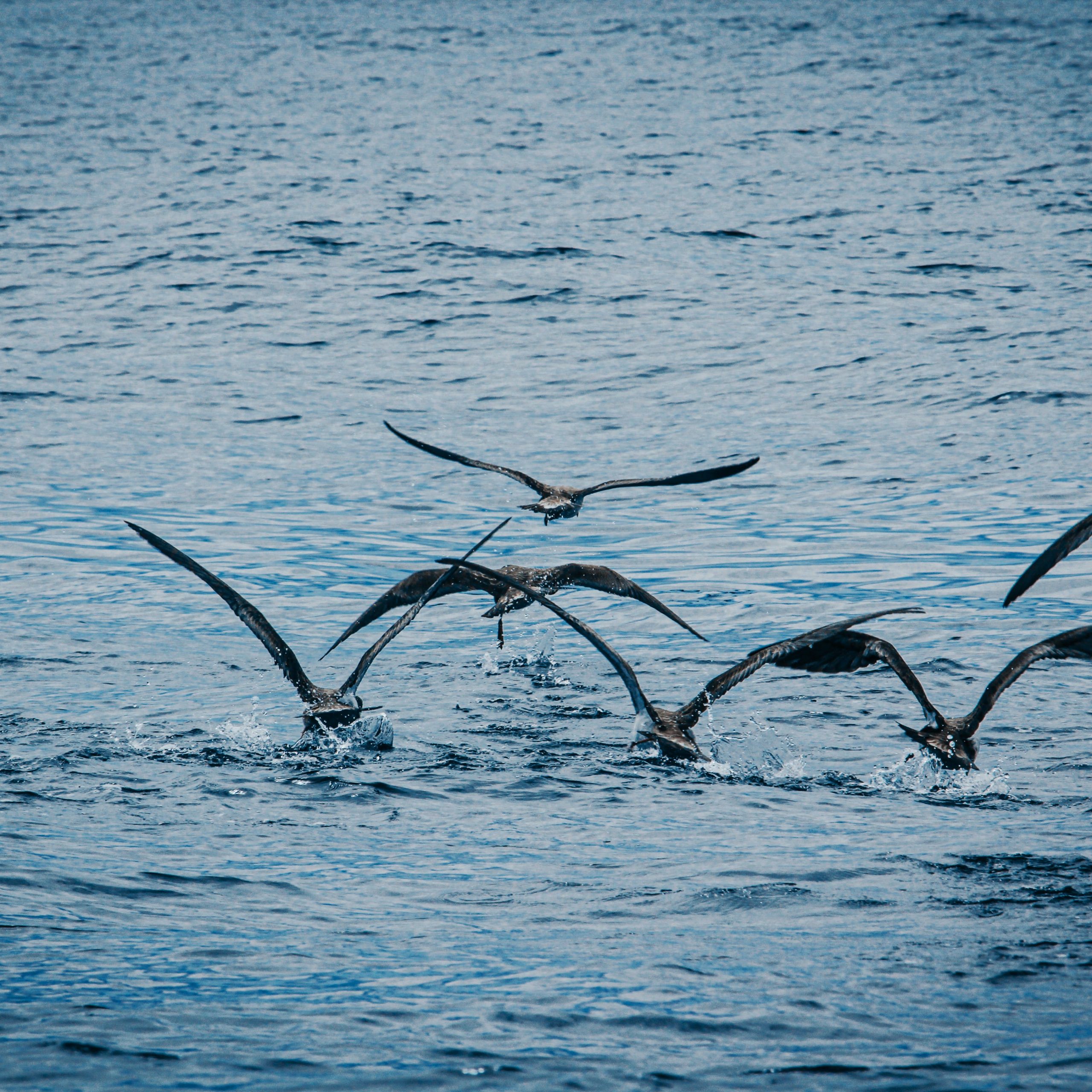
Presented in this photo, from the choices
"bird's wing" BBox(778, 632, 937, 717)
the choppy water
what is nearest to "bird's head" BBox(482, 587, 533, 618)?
the choppy water

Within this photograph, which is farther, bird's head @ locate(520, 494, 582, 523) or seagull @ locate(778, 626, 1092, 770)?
bird's head @ locate(520, 494, 582, 523)

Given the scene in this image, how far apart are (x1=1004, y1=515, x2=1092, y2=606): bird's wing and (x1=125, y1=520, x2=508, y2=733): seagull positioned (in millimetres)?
3604

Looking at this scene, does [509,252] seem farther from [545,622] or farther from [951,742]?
[951,742]

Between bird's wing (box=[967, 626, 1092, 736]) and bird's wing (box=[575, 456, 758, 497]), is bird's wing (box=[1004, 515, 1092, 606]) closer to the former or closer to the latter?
bird's wing (box=[967, 626, 1092, 736])

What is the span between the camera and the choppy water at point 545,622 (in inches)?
253

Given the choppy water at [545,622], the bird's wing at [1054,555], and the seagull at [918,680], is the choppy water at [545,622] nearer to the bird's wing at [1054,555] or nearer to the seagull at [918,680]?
the seagull at [918,680]

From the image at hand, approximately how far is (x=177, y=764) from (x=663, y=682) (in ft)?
14.7

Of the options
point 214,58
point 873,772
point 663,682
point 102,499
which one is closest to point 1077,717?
point 873,772

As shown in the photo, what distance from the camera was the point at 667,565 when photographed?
16.4 meters

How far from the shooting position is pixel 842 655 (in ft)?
31.0

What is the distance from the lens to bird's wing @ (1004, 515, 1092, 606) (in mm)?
8992

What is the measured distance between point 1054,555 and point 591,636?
128 inches

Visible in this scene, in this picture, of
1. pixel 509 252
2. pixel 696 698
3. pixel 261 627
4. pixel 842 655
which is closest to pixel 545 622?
pixel 696 698

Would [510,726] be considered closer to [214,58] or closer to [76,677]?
[76,677]
